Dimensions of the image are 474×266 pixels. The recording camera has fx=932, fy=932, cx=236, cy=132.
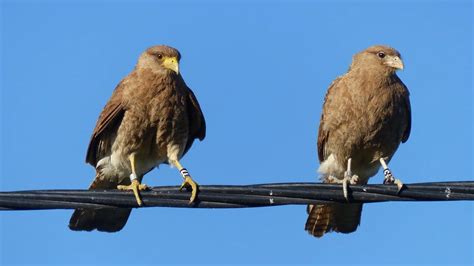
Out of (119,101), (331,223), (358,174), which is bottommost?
(331,223)

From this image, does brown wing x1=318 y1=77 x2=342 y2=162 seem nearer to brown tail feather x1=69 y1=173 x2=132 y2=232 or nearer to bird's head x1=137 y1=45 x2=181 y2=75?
bird's head x1=137 y1=45 x2=181 y2=75

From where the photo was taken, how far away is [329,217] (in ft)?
27.9

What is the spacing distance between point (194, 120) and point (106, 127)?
31.7 inches

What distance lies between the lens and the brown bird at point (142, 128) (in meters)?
8.24

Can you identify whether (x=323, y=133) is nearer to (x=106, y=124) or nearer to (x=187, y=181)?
(x=106, y=124)

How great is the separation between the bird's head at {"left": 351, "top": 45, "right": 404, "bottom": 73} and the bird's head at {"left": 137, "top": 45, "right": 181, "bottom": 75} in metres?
1.83

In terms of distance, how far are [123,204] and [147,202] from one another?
24 cm

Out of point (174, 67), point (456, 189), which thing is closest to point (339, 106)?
point (174, 67)

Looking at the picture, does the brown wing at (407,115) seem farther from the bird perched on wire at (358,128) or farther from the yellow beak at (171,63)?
the yellow beak at (171,63)

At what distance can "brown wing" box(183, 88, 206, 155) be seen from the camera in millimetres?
8461

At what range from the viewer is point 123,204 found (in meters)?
5.86

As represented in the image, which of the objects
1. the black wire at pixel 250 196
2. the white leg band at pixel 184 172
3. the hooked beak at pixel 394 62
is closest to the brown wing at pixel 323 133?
the hooked beak at pixel 394 62

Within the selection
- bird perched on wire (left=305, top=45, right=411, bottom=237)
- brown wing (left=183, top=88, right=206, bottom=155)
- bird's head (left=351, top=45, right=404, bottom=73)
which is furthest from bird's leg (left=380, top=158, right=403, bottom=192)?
brown wing (left=183, top=88, right=206, bottom=155)

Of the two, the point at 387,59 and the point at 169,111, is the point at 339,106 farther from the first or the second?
the point at 169,111
